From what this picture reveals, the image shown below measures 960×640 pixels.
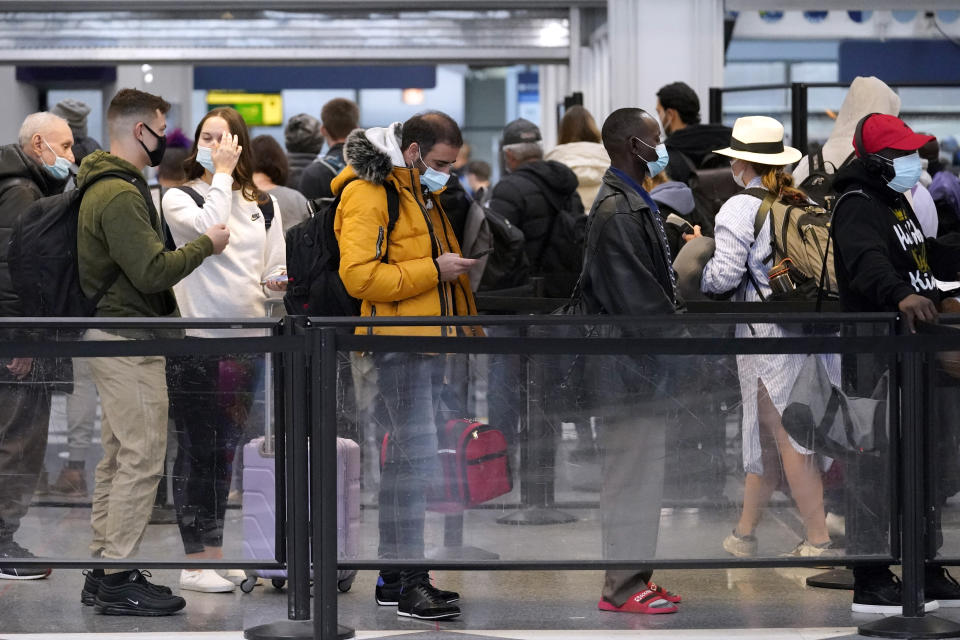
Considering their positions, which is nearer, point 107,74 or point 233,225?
point 233,225

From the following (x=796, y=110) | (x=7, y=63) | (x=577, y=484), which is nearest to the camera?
(x=577, y=484)

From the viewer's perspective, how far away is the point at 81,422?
5.16m

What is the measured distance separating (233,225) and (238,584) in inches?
58.0

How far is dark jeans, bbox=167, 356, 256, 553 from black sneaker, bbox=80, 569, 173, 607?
0.44 metres

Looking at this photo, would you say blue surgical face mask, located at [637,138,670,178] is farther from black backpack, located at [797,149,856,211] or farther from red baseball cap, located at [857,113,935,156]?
black backpack, located at [797,149,856,211]

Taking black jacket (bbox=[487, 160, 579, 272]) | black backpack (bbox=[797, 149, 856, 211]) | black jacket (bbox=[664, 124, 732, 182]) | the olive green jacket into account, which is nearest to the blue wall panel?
black jacket (bbox=[487, 160, 579, 272])

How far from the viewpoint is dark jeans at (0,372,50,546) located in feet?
16.7

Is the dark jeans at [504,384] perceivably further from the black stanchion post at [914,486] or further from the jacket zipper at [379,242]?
the black stanchion post at [914,486]

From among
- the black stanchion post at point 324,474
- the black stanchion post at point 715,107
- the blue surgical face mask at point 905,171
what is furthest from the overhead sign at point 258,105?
the black stanchion post at point 324,474

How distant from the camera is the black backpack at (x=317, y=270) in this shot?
5.66 m

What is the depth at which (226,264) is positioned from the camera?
6.09m

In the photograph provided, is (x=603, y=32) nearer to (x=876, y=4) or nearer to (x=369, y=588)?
(x=876, y=4)

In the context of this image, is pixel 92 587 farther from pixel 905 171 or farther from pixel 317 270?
pixel 905 171

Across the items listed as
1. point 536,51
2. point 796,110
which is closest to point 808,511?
point 796,110
